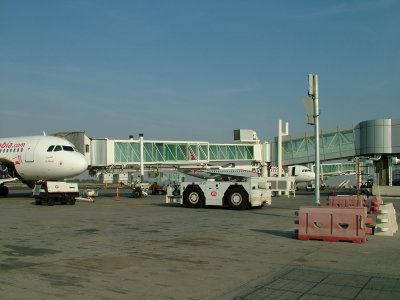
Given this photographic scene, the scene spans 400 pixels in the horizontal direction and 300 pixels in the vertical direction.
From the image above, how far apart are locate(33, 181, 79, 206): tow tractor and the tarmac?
38.6 feet

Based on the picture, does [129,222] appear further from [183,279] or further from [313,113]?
[183,279]

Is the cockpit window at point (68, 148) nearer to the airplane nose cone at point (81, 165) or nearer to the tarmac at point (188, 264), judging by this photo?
the airplane nose cone at point (81, 165)

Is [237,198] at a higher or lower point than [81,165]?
lower

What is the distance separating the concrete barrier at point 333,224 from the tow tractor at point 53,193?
60.0 ft

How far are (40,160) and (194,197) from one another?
1189 cm

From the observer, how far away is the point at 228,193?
80.7 feet

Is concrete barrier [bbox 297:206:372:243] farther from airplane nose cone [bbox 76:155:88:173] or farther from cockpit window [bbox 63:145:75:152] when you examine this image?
cockpit window [bbox 63:145:75:152]

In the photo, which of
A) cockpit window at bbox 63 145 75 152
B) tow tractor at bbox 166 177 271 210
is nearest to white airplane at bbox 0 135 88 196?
cockpit window at bbox 63 145 75 152

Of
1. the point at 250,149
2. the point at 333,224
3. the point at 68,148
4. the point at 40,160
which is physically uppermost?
the point at 250,149

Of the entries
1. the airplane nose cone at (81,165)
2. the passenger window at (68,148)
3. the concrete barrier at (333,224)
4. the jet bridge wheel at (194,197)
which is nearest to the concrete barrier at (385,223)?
the concrete barrier at (333,224)

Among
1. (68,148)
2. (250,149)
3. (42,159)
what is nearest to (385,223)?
(68,148)

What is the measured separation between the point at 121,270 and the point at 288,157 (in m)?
45.0

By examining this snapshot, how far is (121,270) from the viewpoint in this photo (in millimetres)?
8602

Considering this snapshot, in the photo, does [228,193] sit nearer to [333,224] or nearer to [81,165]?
[81,165]
